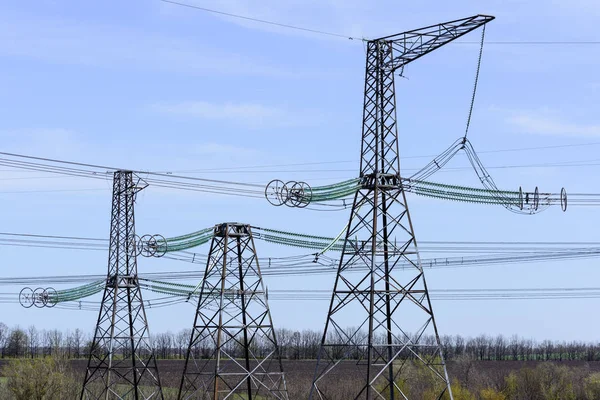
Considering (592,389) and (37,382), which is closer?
(37,382)

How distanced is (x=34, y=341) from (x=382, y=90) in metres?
165

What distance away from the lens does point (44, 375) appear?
2301 inches

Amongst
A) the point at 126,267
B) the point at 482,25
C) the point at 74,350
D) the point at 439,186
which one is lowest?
the point at 74,350

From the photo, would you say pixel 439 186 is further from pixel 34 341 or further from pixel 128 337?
pixel 34 341

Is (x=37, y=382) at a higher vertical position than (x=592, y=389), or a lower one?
higher

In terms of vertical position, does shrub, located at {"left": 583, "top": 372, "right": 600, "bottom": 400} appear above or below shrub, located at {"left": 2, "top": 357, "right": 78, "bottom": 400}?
below

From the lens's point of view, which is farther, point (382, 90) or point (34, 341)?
point (34, 341)

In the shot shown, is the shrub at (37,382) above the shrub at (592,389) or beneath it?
above

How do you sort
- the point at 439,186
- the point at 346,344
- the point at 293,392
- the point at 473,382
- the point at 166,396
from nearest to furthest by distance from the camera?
the point at 346,344
the point at 439,186
the point at 166,396
the point at 293,392
the point at 473,382

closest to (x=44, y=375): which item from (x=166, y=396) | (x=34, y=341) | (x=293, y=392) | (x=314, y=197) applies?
(x=166, y=396)

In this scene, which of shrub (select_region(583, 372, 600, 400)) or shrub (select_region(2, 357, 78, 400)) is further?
shrub (select_region(583, 372, 600, 400))

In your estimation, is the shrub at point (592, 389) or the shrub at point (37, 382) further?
the shrub at point (592, 389)

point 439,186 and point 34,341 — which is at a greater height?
point 439,186

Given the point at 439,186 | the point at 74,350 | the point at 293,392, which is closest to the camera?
the point at 439,186
